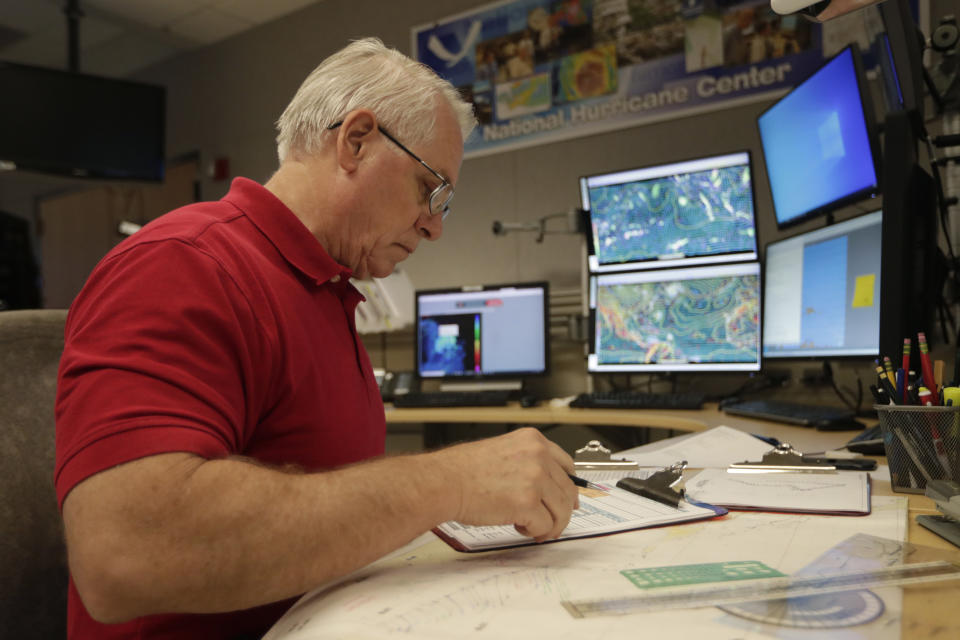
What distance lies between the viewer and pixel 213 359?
653mm

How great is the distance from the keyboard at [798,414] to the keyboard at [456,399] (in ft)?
2.58

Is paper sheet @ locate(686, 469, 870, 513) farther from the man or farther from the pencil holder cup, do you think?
the man

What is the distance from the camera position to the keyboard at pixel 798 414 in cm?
155

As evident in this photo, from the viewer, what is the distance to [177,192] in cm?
461

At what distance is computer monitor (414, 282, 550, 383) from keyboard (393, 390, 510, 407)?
155 millimetres

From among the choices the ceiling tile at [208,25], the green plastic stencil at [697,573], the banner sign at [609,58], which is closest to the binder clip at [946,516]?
the green plastic stencil at [697,573]

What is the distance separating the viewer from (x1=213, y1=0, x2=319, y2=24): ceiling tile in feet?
12.5

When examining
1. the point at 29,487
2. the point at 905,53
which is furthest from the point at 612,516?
the point at 905,53

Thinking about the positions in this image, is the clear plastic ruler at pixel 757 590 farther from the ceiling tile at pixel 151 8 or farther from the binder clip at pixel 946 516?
the ceiling tile at pixel 151 8

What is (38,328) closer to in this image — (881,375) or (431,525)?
(431,525)

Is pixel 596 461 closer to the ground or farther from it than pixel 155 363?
closer to the ground

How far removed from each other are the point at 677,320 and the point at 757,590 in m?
1.78

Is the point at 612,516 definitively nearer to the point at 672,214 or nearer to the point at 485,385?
the point at 672,214

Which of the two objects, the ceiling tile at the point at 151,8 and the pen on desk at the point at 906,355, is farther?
the ceiling tile at the point at 151,8
